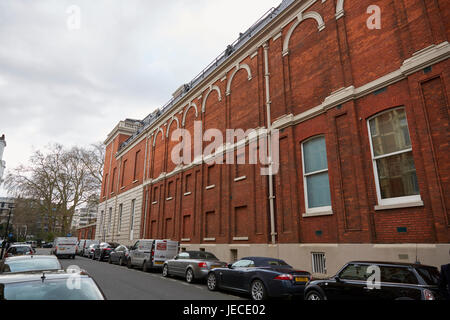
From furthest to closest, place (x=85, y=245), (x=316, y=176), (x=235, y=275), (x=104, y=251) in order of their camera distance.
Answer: (x=85, y=245)
(x=104, y=251)
(x=316, y=176)
(x=235, y=275)

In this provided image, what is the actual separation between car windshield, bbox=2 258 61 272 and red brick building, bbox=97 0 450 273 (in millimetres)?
9659

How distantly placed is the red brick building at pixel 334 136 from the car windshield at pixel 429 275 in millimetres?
3345

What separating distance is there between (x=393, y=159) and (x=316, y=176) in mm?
3484

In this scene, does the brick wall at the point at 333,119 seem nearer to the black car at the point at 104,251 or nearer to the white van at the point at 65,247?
the black car at the point at 104,251

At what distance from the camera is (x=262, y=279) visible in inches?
348

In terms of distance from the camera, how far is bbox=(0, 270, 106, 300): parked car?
Answer: 3379 mm

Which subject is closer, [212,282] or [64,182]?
[212,282]

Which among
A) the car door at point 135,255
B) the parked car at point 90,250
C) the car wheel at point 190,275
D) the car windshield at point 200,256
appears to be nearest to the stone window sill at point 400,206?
the car windshield at point 200,256

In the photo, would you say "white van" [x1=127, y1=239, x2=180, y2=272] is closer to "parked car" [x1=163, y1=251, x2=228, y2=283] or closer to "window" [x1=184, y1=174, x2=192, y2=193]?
"parked car" [x1=163, y1=251, x2=228, y2=283]

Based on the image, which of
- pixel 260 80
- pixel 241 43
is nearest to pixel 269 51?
pixel 260 80

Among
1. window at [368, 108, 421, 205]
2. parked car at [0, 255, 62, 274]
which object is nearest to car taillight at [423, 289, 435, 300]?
window at [368, 108, 421, 205]

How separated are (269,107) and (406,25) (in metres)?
7.44

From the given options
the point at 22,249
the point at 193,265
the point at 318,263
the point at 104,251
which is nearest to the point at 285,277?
the point at 318,263

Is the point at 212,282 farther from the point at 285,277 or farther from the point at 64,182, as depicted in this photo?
the point at 64,182
